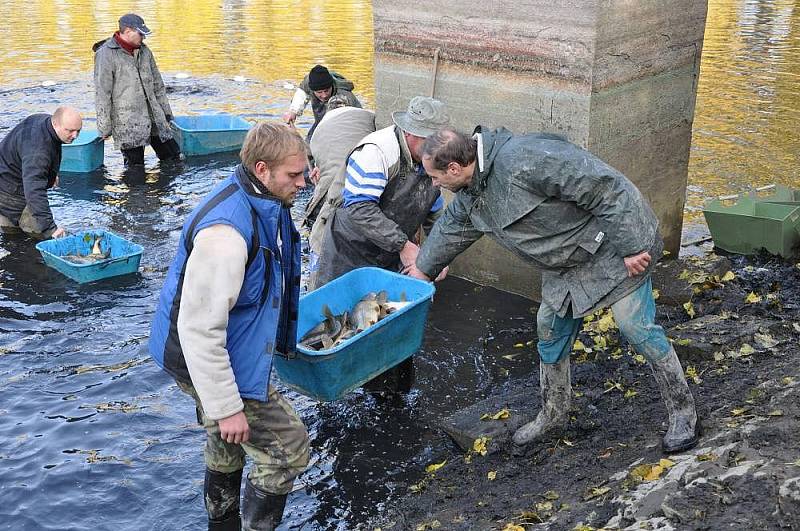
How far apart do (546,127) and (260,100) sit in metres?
9.70

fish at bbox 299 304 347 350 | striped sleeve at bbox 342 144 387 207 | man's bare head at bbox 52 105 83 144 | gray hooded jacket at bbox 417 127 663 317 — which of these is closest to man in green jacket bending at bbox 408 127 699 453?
gray hooded jacket at bbox 417 127 663 317

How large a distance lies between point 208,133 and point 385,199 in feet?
23.3

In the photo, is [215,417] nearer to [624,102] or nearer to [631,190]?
[631,190]

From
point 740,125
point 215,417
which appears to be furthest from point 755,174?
point 215,417

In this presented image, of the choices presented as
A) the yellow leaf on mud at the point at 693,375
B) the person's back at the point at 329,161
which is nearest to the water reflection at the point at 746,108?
the yellow leaf on mud at the point at 693,375

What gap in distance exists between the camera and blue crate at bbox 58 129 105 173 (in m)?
12.0

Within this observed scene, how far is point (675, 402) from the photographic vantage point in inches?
200

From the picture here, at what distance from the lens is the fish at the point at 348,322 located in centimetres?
567

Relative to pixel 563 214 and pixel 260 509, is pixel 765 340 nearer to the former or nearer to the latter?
pixel 563 214

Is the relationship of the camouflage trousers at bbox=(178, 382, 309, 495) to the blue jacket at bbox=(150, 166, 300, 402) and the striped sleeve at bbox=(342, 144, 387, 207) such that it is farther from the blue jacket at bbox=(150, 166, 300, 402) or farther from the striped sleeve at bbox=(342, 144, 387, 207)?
the striped sleeve at bbox=(342, 144, 387, 207)

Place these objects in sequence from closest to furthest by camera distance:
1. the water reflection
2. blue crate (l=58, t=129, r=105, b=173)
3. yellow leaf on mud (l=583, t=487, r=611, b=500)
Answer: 1. yellow leaf on mud (l=583, t=487, r=611, b=500)
2. the water reflection
3. blue crate (l=58, t=129, r=105, b=173)

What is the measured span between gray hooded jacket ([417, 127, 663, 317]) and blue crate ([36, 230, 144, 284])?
14.9 ft

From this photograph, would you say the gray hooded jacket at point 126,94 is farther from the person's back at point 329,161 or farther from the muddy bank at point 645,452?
the muddy bank at point 645,452

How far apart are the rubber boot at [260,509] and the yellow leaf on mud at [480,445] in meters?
1.47
